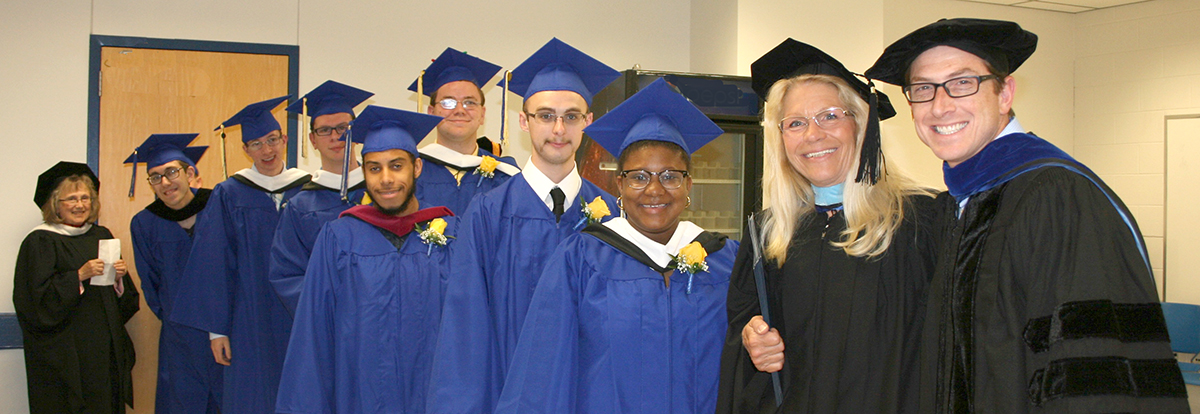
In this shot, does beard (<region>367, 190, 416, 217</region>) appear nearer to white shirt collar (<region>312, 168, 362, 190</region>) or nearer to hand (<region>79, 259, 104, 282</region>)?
white shirt collar (<region>312, 168, 362, 190</region>)

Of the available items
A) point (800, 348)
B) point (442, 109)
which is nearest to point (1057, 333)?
point (800, 348)

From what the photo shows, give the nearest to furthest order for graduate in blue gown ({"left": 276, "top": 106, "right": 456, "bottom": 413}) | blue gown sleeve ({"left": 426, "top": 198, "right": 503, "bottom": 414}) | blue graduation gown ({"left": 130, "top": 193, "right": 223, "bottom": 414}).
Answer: blue gown sleeve ({"left": 426, "top": 198, "right": 503, "bottom": 414}) < graduate in blue gown ({"left": 276, "top": 106, "right": 456, "bottom": 413}) < blue graduation gown ({"left": 130, "top": 193, "right": 223, "bottom": 414})

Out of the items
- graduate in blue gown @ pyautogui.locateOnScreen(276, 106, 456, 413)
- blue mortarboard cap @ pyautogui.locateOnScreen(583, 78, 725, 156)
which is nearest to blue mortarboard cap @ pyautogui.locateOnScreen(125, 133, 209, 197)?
graduate in blue gown @ pyautogui.locateOnScreen(276, 106, 456, 413)

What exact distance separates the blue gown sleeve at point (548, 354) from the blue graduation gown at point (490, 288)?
0.30 meters

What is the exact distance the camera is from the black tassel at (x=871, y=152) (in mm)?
1806

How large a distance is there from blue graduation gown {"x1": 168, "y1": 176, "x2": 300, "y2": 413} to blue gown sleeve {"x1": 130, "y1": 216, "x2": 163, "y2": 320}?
30.9 inches

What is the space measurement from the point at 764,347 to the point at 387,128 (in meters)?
1.87

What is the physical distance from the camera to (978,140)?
159 cm

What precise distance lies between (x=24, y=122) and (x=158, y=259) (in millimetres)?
1374

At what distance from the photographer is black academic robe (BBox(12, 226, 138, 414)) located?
4484 millimetres

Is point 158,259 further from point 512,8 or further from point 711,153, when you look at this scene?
point 711,153

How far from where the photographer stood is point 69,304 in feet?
14.7

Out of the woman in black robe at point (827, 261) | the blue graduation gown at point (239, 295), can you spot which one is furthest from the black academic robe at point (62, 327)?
the woman in black robe at point (827, 261)

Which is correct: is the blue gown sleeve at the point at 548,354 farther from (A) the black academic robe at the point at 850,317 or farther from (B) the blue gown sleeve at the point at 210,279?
(B) the blue gown sleeve at the point at 210,279
